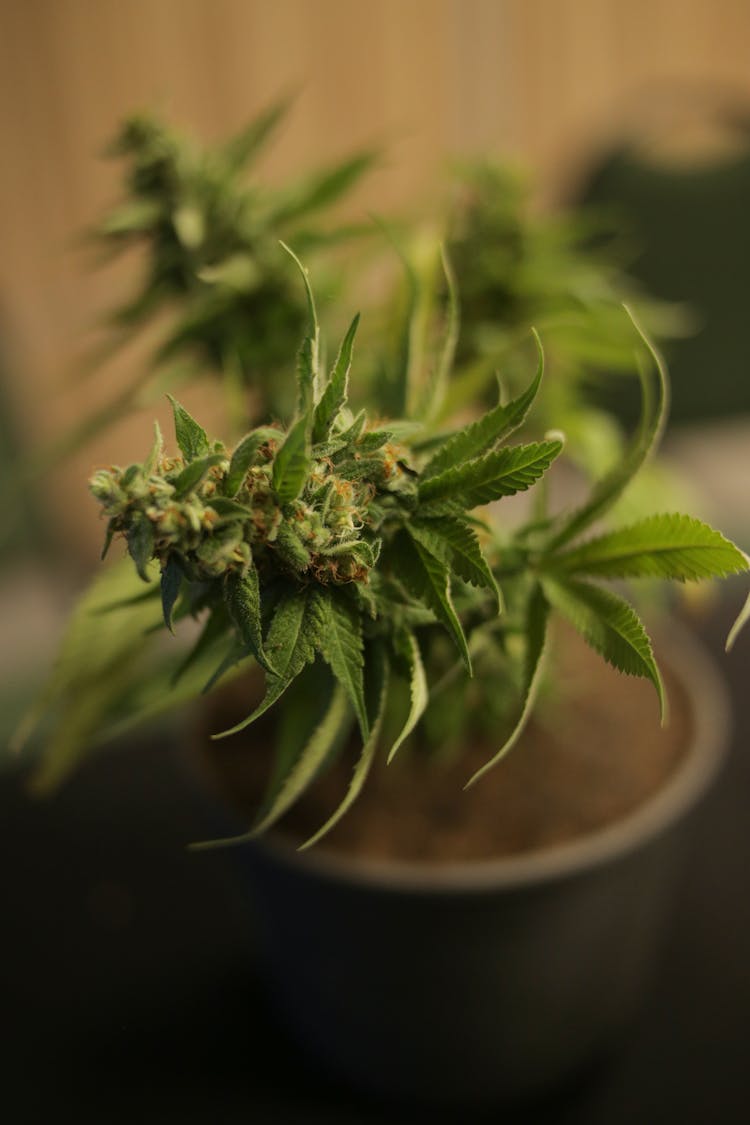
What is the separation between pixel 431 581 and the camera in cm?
28

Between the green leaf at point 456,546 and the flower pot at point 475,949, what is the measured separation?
199 mm

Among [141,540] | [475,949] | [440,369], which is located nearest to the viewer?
[141,540]

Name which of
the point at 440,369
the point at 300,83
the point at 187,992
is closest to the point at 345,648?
the point at 440,369

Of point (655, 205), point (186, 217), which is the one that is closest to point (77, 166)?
point (655, 205)

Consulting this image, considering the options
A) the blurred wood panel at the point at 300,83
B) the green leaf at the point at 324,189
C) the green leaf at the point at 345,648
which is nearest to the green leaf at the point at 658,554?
the green leaf at the point at 345,648

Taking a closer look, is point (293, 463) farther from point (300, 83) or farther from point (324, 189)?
point (300, 83)

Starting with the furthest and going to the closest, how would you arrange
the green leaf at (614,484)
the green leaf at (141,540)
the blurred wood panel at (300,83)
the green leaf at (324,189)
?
the blurred wood panel at (300,83), the green leaf at (324,189), the green leaf at (614,484), the green leaf at (141,540)

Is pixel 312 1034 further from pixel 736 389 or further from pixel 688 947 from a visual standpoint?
pixel 736 389

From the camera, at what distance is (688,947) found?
1.90ft

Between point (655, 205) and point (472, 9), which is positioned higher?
point (472, 9)

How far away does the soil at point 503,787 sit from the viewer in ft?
1.58

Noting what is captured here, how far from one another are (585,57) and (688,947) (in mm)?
2076

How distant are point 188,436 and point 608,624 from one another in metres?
0.14

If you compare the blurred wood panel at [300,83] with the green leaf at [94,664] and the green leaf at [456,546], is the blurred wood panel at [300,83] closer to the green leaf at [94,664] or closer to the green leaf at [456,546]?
the green leaf at [94,664]
